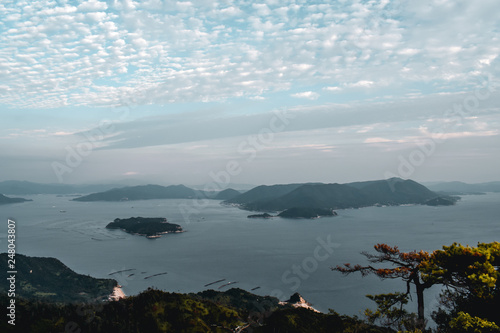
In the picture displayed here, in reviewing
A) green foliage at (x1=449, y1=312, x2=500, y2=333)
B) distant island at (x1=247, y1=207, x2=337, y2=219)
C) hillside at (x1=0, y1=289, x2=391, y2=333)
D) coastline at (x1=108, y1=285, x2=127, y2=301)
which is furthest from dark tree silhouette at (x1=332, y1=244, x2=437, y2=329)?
distant island at (x1=247, y1=207, x2=337, y2=219)

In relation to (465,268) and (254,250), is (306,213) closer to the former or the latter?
(254,250)

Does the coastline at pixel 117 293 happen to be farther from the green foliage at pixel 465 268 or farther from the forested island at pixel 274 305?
the green foliage at pixel 465 268

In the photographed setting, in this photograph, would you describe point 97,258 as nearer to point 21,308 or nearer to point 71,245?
point 71,245

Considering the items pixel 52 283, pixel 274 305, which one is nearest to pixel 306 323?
pixel 274 305

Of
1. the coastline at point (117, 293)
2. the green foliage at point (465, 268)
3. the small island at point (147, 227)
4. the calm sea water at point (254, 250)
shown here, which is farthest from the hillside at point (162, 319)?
the small island at point (147, 227)

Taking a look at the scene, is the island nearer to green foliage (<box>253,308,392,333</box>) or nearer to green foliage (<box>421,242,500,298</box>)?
green foliage (<box>253,308,392,333</box>)
